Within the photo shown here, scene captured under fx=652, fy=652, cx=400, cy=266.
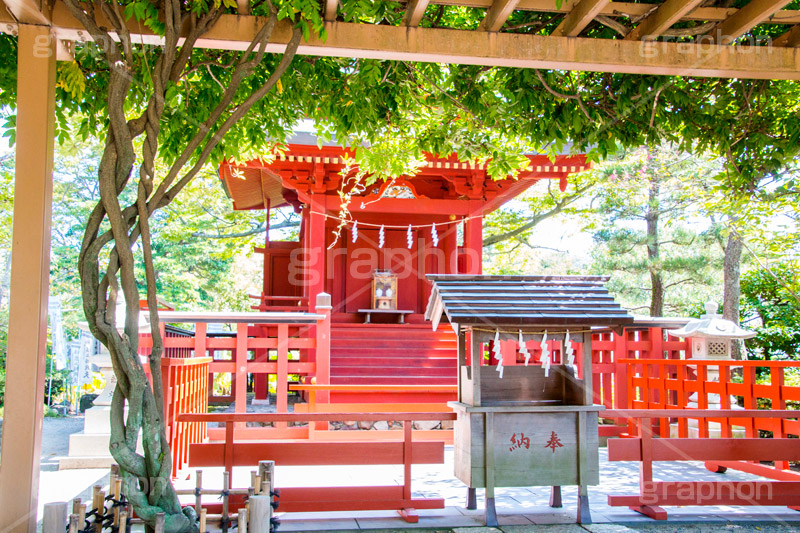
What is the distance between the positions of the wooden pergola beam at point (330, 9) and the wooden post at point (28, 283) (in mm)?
1600

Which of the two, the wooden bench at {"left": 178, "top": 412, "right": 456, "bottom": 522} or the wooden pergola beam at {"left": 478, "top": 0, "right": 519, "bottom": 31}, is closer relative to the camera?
the wooden pergola beam at {"left": 478, "top": 0, "right": 519, "bottom": 31}

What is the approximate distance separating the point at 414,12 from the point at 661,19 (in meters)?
1.52

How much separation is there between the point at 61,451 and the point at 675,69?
305 inches

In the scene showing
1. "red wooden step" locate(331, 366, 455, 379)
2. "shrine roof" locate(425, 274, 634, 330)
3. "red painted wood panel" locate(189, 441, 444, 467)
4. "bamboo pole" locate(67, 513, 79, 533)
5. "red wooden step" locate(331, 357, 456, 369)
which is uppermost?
"shrine roof" locate(425, 274, 634, 330)

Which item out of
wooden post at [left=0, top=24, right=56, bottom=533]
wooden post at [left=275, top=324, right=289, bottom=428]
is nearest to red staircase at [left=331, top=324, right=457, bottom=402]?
wooden post at [left=275, top=324, right=289, bottom=428]

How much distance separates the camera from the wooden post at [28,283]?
3.46 metres

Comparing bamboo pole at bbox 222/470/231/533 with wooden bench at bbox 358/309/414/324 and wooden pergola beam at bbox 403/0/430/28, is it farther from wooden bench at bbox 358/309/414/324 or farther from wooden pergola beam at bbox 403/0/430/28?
wooden bench at bbox 358/309/414/324

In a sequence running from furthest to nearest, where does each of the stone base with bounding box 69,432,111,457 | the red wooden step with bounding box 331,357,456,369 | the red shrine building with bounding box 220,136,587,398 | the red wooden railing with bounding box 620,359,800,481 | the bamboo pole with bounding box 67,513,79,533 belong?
the red shrine building with bounding box 220,136,587,398, the red wooden step with bounding box 331,357,456,369, the stone base with bounding box 69,432,111,457, the red wooden railing with bounding box 620,359,800,481, the bamboo pole with bounding box 67,513,79,533

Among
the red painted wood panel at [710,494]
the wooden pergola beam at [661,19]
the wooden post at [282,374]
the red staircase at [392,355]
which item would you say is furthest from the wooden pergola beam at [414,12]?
the red staircase at [392,355]

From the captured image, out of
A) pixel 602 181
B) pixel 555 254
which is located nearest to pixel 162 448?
pixel 602 181

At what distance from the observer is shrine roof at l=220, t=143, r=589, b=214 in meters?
11.2

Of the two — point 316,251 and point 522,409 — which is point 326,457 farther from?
point 316,251

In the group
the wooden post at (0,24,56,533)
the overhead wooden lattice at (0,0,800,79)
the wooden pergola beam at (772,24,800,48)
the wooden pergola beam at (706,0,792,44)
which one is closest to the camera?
the wooden post at (0,24,56,533)

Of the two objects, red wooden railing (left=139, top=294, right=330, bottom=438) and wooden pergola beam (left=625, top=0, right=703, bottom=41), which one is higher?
wooden pergola beam (left=625, top=0, right=703, bottom=41)
